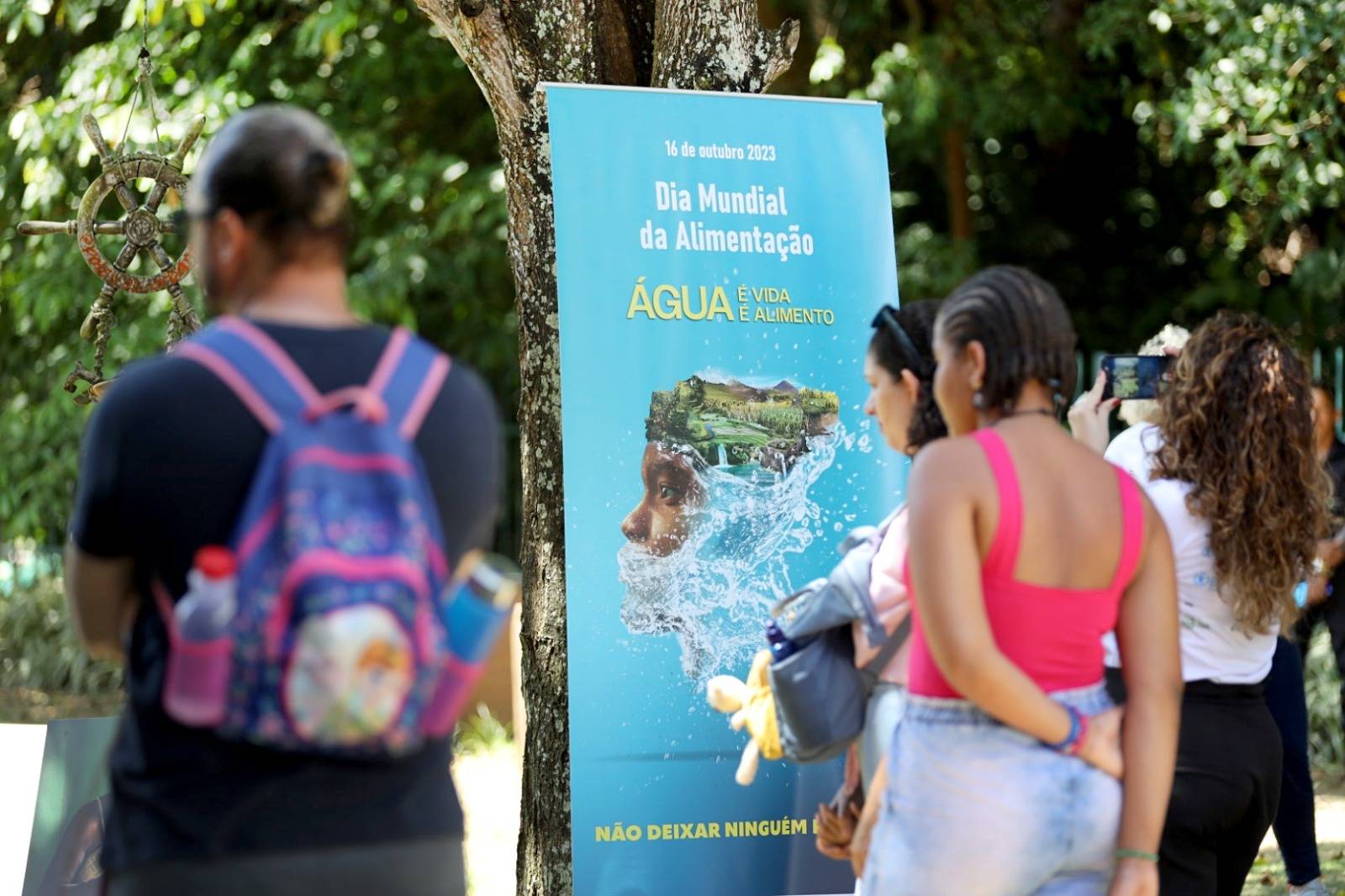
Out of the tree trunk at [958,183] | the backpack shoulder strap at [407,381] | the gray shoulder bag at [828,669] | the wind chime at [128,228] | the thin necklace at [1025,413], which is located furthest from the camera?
the tree trunk at [958,183]

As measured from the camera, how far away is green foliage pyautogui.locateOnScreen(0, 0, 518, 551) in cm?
1021

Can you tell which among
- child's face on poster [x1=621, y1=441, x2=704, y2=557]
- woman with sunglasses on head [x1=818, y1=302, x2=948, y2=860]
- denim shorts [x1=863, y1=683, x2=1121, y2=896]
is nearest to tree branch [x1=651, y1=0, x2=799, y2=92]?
child's face on poster [x1=621, y1=441, x2=704, y2=557]

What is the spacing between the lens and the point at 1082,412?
4.13 meters

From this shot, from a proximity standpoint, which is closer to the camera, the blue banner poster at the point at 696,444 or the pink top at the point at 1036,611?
the pink top at the point at 1036,611

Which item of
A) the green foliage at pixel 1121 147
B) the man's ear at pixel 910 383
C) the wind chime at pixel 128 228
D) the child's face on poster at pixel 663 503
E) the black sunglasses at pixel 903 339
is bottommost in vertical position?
the child's face on poster at pixel 663 503

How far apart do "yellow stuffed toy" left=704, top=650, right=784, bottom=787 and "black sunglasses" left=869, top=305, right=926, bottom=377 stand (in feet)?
1.95

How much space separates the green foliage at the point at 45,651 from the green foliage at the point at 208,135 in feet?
1.66

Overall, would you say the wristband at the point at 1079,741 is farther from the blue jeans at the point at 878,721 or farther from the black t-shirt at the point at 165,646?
the black t-shirt at the point at 165,646

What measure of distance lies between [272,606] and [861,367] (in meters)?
2.92

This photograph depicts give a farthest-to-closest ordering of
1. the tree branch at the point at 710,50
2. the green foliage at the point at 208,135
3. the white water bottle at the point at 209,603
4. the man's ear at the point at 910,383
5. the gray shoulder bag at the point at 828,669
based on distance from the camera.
Answer: 1. the green foliage at the point at 208,135
2. the tree branch at the point at 710,50
3. the man's ear at the point at 910,383
4. the gray shoulder bag at the point at 828,669
5. the white water bottle at the point at 209,603

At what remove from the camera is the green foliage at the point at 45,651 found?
12312 mm

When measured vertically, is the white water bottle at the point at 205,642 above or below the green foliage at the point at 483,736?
above

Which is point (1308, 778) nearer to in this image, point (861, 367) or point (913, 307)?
point (861, 367)

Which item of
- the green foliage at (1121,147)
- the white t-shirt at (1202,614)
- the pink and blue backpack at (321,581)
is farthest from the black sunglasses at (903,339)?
the green foliage at (1121,147)
